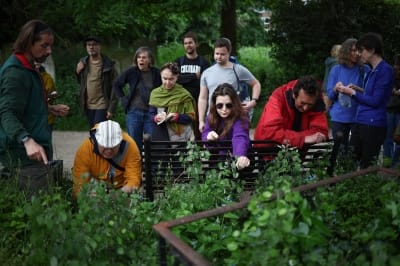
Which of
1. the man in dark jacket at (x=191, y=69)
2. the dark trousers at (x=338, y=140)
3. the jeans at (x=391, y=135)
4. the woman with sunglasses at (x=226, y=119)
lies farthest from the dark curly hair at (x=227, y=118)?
the jeans at (x=391, y=135)

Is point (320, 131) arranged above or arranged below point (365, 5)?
below

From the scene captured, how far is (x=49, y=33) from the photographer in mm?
3896

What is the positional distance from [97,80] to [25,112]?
318cm

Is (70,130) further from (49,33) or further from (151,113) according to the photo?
(49,33)

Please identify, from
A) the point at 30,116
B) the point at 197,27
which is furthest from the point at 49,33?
the point at 197,27

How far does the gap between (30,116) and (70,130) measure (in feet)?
25.3

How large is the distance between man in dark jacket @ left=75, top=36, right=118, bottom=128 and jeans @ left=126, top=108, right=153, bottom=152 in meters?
0.43

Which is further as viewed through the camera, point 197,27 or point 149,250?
point 197,27

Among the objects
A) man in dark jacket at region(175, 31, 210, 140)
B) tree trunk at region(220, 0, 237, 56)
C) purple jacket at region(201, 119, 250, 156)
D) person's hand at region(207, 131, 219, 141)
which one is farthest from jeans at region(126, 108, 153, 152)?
tree trunk at region(220, 0, 237, 56)

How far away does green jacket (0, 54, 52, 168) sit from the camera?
3.62m

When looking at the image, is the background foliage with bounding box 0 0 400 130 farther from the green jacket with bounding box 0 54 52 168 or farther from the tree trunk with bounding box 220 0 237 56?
the green jacket with bounding box 0 54 52 168

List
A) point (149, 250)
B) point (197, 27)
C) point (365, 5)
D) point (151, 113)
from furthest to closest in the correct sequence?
point (197, 27), point (365, 5), point (151, 113), point (149, 250)

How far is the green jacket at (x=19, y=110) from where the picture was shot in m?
3.62

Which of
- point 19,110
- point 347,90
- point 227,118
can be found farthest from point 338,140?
point 19,110
